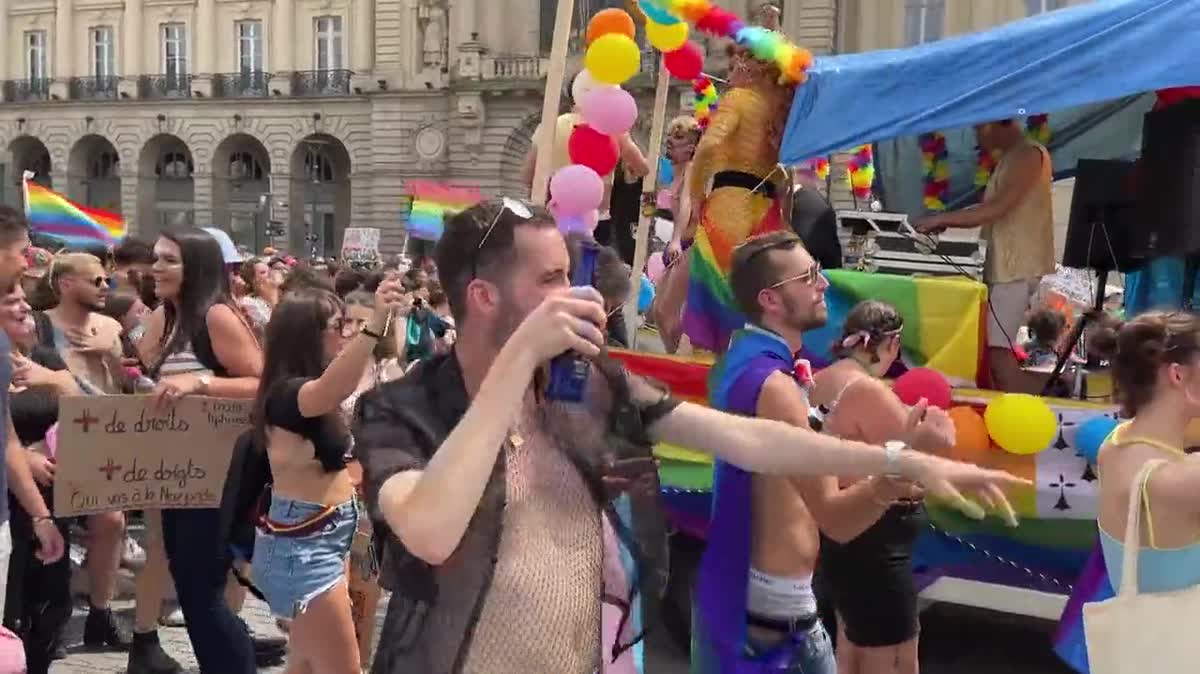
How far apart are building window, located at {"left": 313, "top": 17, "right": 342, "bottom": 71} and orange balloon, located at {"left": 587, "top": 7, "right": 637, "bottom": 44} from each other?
123 feet

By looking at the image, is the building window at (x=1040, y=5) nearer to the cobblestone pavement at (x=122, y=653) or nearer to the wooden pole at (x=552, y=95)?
the cobblestone pavement at (x=122, y=653)

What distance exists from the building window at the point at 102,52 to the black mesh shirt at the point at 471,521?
152 feet

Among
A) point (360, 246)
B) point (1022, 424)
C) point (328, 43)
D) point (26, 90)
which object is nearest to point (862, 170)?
point (1022, 424)

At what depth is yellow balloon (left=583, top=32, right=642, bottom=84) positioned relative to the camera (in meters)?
4.49

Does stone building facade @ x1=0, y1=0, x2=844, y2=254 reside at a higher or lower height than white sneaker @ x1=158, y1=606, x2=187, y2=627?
higher

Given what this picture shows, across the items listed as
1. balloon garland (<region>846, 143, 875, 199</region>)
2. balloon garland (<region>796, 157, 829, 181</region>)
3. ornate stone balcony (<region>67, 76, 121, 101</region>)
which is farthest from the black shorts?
ornate stone balcony (<region>67, 76, 121, 101</region>)

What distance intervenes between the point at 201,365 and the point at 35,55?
46723 millimetres

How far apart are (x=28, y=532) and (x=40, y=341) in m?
1.04

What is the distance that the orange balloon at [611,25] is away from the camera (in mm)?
4715

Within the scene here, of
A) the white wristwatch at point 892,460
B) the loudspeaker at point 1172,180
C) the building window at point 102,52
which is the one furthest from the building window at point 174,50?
the white wristwatch at point 892,460

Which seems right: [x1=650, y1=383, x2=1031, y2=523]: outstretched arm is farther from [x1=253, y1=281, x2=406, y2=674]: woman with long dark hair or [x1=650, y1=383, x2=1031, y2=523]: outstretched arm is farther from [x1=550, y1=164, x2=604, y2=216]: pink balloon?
[x1=550, y1=164, x2=604, y2=216]: pink balloon

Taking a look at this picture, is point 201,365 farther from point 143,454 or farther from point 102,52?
point 102,52

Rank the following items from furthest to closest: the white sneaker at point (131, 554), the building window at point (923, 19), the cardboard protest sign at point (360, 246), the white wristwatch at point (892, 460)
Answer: the building window at point (923, 19) → the cardboard protest sign at point (360, 246) → the white sneaker at point (131, 554) → the white wristwatch at point (892, 460)

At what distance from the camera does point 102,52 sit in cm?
4412
